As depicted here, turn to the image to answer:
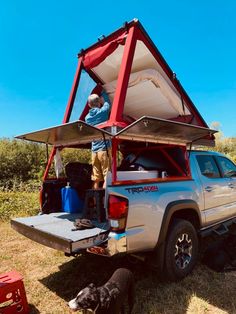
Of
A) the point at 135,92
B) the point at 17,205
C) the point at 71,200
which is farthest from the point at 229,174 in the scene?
the point at 17,205

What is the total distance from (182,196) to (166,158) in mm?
1060

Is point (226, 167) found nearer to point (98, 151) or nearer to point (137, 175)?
point (137, 175)

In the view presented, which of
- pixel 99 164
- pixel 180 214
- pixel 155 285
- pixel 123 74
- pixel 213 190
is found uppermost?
pixel 123 74

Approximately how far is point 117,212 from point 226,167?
3375mm

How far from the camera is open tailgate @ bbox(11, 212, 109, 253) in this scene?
296 centimetres

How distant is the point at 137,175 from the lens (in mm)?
3979

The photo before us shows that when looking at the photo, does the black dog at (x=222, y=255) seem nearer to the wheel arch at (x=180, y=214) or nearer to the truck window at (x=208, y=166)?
the wheel arch at (x=180, y=214)

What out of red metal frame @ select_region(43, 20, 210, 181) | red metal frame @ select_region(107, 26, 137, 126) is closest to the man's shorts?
red metal frame @ select_region(43, 20, 210, 181)

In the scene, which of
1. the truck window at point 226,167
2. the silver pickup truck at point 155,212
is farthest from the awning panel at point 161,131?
the truck window at point 226,167

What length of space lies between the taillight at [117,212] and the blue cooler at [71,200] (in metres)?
1.53

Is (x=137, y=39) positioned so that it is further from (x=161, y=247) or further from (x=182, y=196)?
(x=161, y=247)

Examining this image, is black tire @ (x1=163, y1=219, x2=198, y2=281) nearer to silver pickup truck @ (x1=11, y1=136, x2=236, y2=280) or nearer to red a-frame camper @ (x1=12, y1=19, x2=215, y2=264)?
silver pickup truck @ (x1=11, y1=136, x2=236, y2=280)

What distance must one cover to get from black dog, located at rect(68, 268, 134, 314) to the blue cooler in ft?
5.95

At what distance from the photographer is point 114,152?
338 cm
